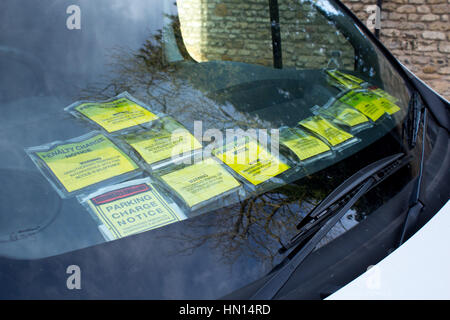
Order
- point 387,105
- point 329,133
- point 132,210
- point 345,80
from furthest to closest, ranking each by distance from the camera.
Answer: point 345,80 → point 387,105 → point 329,133 → point 132,210

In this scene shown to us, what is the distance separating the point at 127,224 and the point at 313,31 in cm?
116

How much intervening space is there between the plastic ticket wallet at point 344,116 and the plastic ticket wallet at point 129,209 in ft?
2.19

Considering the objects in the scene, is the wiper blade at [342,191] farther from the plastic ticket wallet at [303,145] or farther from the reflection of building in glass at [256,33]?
the reflection of building in glass at [256,33]

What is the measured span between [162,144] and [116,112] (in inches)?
7.2

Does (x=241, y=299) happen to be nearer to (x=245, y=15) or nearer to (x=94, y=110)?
(x=94, y=110)

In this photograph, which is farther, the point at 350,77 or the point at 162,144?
the point at 350,77

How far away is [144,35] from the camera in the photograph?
134 centimetres

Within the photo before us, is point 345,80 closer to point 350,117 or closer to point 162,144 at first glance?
point 350,117

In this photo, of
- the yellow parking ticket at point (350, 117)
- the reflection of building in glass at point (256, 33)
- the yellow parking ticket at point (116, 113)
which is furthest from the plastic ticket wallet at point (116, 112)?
the yellow parking ticket at point (350, 117)

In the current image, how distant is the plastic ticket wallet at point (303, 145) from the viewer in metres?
1.15

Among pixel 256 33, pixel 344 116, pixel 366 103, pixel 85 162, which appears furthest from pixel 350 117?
pixel 85 162

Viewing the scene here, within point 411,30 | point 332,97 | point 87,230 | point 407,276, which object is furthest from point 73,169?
point 411,30

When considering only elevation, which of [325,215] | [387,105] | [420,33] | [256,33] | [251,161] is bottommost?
Result: [325,215]

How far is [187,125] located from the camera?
1139 millimetres
